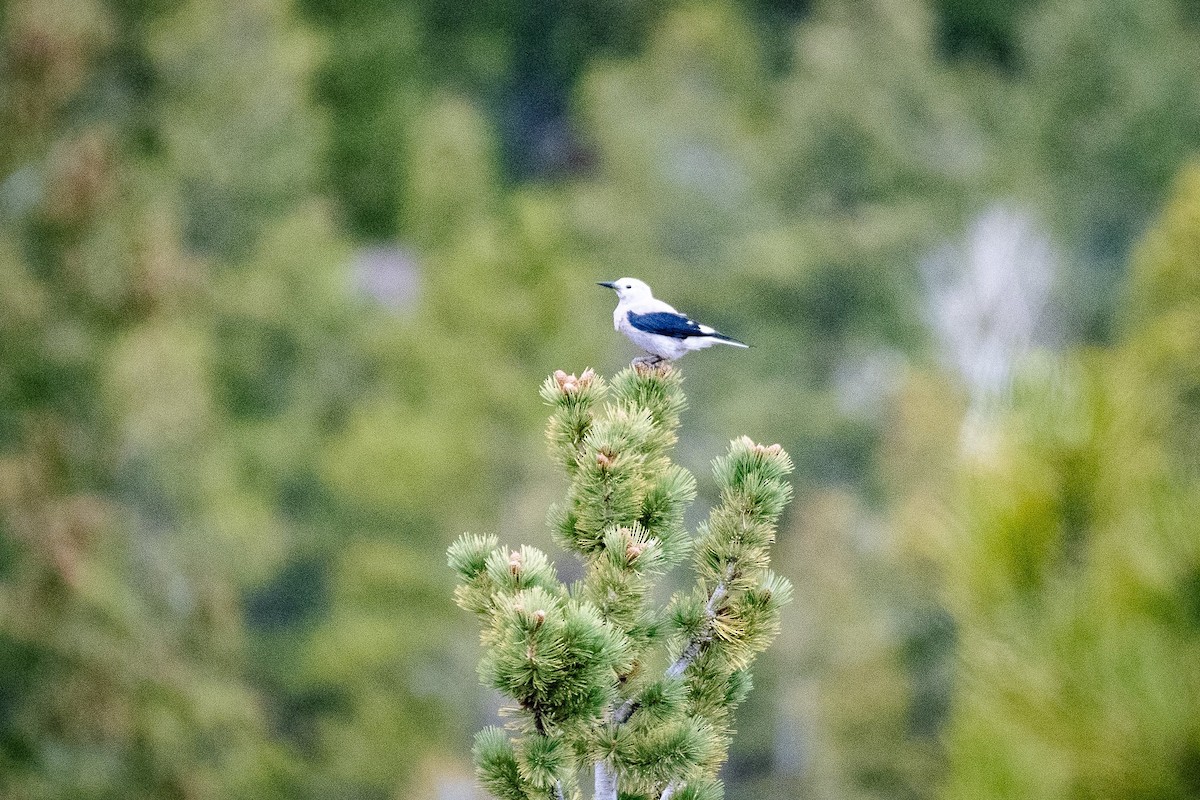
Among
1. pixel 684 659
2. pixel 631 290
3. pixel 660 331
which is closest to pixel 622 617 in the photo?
pixel 684 659

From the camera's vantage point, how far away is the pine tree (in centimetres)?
264

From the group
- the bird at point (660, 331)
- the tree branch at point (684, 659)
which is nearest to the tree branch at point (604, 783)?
the tree branch at point (684, 659)

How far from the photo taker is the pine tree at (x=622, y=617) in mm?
2639

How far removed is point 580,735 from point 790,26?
38.4 metres

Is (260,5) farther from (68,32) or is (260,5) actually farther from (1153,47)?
(1153,47)

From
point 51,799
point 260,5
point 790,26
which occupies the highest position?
point 790,26

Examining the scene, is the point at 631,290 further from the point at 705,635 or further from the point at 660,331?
the point at 705,635

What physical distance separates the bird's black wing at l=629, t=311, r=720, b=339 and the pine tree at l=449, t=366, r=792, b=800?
100.0 inches

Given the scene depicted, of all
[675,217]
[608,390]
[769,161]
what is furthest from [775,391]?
[608,390]

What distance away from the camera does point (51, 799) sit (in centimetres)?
1109

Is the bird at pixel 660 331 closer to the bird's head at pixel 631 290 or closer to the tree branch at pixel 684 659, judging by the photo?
the bird's head at pixel 631 290

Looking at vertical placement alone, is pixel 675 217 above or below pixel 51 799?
above

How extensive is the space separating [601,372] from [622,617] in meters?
16.8

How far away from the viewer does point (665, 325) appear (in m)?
5.70
